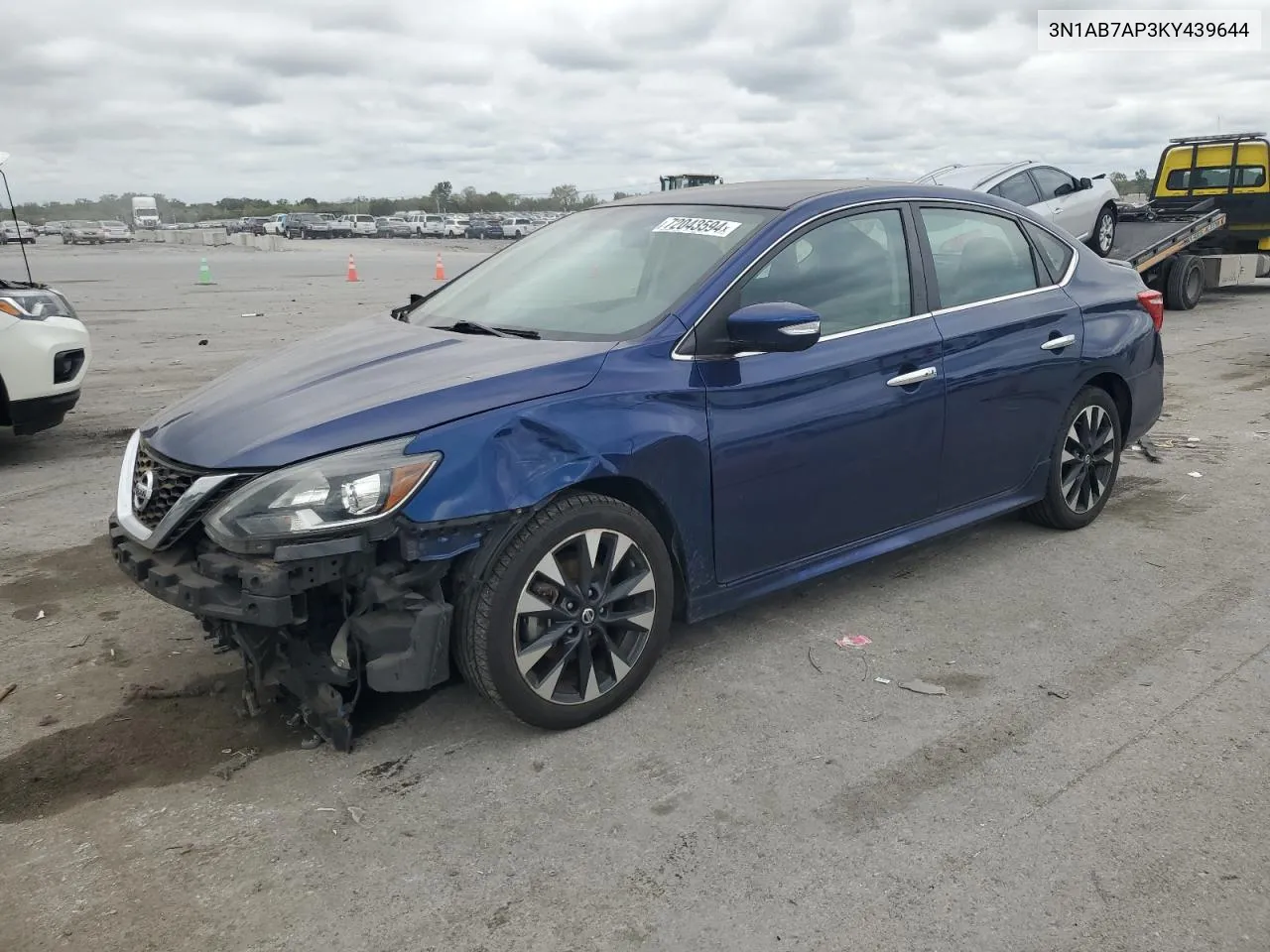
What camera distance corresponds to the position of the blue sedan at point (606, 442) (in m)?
3.03

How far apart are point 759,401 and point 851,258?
87 cm

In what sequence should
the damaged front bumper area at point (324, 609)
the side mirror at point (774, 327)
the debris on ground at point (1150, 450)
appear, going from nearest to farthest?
the damaged front bumper area at point (324, 609) → the side mirror at point (774, 327) → the debris on ground at point (1150, 450)

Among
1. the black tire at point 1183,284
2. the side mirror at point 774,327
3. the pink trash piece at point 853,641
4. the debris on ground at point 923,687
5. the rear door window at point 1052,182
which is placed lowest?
the debris on ground at point 923,687

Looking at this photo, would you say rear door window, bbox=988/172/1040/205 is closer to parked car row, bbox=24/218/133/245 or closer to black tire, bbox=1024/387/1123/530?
black tire, bbox=1024/387/1123/530

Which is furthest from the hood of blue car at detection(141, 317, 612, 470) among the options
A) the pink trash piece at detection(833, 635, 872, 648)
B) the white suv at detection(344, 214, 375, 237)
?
the white suv at detection(344, 214, 375, 237)

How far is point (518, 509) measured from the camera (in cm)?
311

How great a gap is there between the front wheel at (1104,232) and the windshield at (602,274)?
11753 millimetres

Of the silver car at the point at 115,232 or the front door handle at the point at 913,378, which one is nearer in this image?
the front door handle at the point at 913,378

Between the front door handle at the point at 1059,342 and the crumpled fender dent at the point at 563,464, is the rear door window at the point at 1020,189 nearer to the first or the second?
the front door handle at the point at 1059,342

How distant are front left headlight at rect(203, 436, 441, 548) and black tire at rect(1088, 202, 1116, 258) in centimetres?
1355

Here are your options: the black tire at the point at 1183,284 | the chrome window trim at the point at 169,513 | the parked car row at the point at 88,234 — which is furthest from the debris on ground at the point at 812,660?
the parked car row at the point at 88,234

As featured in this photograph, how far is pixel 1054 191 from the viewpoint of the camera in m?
13.3

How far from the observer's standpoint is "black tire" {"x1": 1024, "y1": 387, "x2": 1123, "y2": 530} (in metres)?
5.04

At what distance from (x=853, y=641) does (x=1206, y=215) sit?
14638 mm
